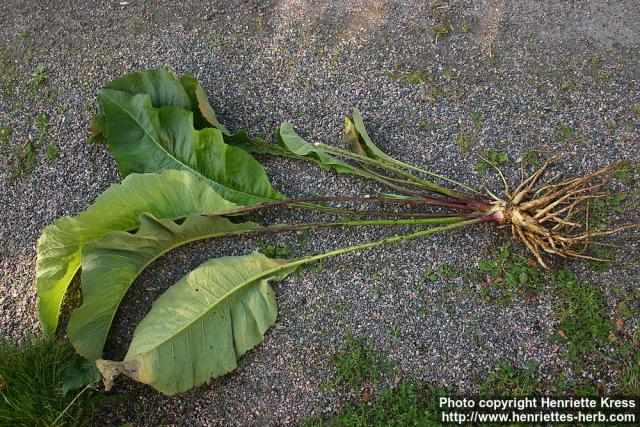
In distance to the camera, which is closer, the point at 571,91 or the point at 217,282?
the point at 217,282

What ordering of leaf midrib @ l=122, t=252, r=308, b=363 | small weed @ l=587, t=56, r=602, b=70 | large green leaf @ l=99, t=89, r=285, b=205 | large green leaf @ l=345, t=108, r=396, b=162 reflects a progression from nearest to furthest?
leaf midrib @ l=122, t=252, r=308, b=363, large green leaf @ l=99, t=89, r=285, b=205, large green leaf @ l=345, t=108, r=396, b=162, small weed @ l=587, t=56, r=602, b=70

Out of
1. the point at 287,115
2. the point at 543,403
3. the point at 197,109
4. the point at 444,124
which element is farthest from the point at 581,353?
the point at 197,109

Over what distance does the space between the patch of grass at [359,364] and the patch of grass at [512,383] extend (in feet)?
1.45

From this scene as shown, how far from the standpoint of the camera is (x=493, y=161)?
2973 millimetres

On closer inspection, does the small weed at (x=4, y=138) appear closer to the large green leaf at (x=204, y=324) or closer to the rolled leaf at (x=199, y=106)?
the rolled leaf at (x=199, y=106)

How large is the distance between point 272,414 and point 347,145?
1.35 m

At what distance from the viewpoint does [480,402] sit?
2.57 metres

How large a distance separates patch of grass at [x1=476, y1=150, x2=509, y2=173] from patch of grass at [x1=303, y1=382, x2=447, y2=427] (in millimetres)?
1117

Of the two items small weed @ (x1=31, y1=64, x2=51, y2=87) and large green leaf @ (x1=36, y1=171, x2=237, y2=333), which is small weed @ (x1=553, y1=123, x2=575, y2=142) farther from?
small weed @ (x1=31, y1=64, x2=51, y2=87)

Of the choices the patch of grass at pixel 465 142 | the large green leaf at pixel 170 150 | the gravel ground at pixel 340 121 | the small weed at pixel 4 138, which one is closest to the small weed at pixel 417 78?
the gravel ground at pixel 340 121

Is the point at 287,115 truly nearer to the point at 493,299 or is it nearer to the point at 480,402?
the point at 493,299

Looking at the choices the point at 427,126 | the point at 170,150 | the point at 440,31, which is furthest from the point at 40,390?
the point at 440,31

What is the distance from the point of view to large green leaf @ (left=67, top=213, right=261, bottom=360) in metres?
2.55

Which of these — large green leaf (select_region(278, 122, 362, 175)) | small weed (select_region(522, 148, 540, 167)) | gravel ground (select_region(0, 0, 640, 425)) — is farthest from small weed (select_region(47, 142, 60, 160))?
small weed (select_region(522, 148, 540, 167))
